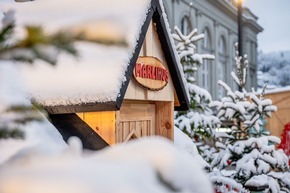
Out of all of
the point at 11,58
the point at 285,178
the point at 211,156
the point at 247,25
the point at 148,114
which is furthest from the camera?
the point at 247,25

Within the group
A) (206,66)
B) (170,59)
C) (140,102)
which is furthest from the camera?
(206,66)

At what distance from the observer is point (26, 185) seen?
0.83m

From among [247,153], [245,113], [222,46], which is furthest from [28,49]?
[222,46]

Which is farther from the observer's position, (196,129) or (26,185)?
(196,129)

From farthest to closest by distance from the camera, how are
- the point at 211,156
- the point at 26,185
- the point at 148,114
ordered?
1. the point at 211,156
2. the point at 148,114
3. the point at 26,185

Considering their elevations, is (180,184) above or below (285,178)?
above

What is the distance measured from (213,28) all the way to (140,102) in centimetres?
2262

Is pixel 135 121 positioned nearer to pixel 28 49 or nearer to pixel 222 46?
pixel 28 49

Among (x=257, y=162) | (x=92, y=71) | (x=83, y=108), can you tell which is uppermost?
(x=92, y=71)

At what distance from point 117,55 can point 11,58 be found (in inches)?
74.1

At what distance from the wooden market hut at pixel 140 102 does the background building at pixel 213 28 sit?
1549 centimetres

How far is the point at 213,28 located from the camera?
2572cm

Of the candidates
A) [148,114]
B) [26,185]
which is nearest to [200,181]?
[26,185]

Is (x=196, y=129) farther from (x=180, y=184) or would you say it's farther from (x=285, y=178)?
(x=180, y=184)
